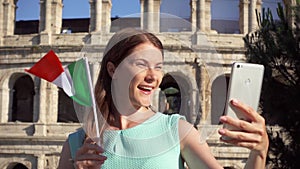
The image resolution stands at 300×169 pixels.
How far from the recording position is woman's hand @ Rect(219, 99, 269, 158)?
4.80 ft

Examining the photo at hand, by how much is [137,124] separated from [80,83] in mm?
267

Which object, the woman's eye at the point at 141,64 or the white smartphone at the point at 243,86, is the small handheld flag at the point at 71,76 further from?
the white smartphone at the point at 243,86

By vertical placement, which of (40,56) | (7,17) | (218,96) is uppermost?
(7,17)

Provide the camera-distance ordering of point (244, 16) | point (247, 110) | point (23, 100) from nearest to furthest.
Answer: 1. point (247, 110)
2. point (244, 16)
3. point (23, 100)

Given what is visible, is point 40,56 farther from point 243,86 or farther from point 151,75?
point 243,86

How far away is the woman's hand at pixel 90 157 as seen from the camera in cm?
166

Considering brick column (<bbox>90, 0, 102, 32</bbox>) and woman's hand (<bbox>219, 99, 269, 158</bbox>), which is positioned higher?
brick column (<bbox>90, 0, 102, 32</bbox>)

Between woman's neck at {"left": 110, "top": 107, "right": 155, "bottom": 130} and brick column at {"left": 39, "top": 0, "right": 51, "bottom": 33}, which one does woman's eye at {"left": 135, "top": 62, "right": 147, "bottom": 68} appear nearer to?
woman's neck at {"left": 110, "top": 107, "right": 155, "bottom": 130}

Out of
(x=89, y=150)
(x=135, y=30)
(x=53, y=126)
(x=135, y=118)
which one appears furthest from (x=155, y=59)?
(x=53, y=126)

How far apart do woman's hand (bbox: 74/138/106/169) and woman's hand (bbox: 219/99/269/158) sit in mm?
448

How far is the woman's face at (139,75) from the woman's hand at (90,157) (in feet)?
0.70

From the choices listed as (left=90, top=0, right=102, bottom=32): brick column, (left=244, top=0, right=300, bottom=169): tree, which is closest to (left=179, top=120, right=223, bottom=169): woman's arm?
(left=244, top=0, right=300, bottom=169): tree

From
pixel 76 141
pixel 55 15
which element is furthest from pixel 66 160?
pixel 55 15

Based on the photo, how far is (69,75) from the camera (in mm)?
1812
